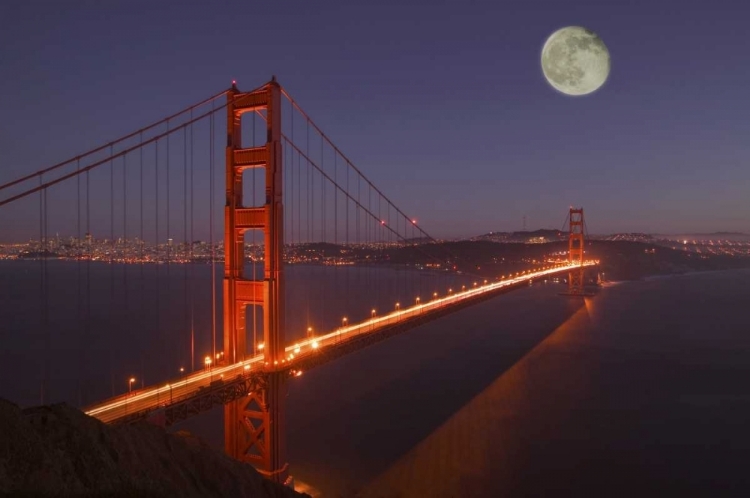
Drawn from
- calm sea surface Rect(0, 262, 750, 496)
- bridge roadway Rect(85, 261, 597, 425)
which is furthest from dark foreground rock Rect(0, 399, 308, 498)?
calm sea surface Rect(0, 262, 750, 496)

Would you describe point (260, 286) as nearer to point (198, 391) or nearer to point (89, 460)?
point (198, 391)

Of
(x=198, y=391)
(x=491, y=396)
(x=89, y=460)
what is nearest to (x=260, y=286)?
(x=198, y=391)

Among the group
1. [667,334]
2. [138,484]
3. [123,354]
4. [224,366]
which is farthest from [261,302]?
[667,334]

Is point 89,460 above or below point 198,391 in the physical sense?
above

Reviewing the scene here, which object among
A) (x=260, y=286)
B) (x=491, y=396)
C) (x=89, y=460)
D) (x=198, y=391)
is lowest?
(x=491, y=396)

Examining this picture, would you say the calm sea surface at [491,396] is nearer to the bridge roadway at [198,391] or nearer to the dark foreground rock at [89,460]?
the bridge roadway at [198,391]

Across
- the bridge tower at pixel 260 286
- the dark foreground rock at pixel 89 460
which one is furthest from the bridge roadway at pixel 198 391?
the dark foreground rock at pixel 89 460

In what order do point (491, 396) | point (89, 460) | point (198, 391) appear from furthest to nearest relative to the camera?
point (491, 396)
point (198, 391)
point (89, 460)

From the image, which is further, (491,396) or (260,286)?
(491,396)
